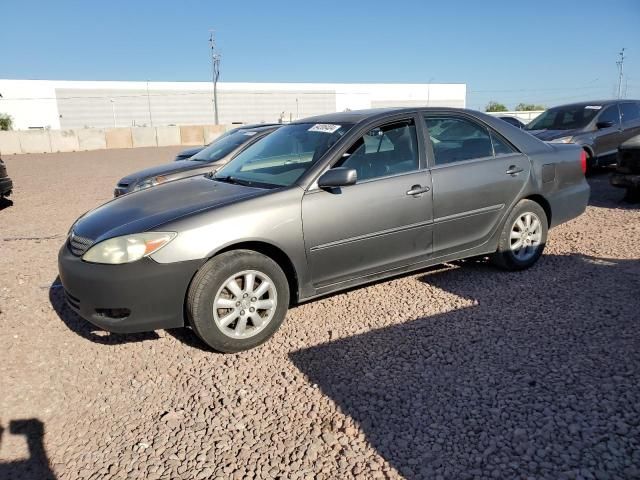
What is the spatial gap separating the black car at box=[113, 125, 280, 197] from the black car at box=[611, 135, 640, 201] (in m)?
5.26

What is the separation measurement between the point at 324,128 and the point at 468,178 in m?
1.36

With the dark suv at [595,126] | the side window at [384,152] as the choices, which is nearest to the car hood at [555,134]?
the dark suv at [595,126]

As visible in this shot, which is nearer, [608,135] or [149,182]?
[149,182]

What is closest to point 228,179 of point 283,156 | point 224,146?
point 283,156

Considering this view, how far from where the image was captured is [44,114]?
206ft

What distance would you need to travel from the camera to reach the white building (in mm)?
63031

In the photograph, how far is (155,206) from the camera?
12.7 ft

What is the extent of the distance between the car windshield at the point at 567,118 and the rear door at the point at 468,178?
683cm

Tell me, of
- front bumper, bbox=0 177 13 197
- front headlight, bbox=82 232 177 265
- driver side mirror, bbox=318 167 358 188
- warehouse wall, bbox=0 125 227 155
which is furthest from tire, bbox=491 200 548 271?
warehouse wall, bbox=0 125 227 155

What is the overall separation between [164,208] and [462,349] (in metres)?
2.37

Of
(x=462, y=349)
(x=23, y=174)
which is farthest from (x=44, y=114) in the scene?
(x=462, y=349)

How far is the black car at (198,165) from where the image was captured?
7641mm

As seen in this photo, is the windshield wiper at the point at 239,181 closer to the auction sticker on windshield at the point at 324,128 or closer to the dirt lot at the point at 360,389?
the auction sticker on windshield at the point at 324,128

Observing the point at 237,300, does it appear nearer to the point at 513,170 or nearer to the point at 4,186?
the point at 513,170
